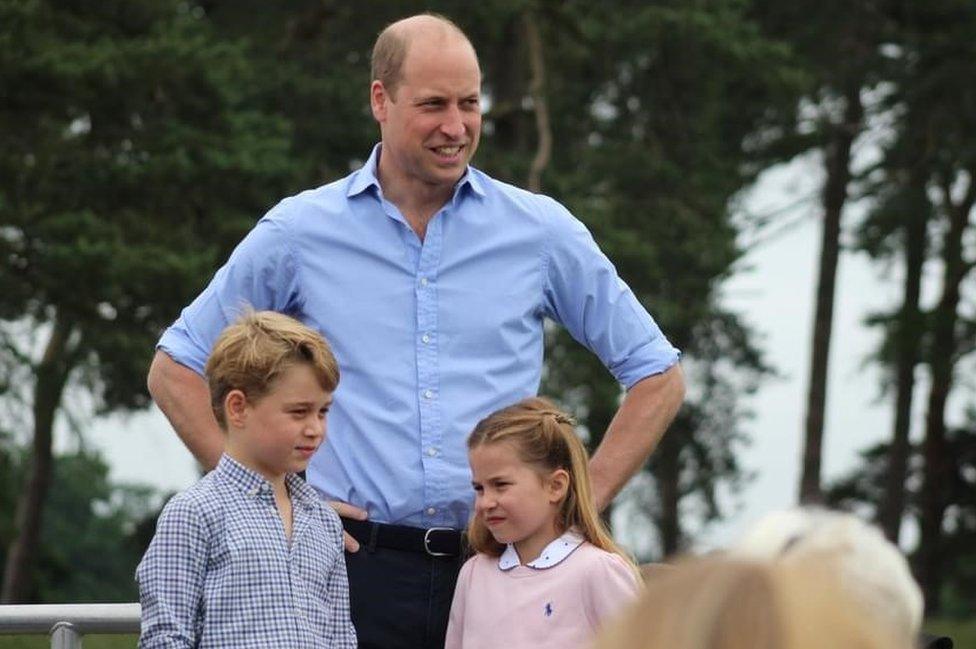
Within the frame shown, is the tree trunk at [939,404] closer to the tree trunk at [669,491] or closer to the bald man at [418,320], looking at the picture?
the tree trunk at [669,491]

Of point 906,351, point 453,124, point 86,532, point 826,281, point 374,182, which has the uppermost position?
point 453,124

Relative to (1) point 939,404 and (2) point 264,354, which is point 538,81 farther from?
(2) point 264,354

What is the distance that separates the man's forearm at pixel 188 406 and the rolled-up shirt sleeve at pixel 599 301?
0.68 metres

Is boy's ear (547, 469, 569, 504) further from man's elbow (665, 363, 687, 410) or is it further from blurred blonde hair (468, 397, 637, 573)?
man's elbow (665, 363, 687, 410)

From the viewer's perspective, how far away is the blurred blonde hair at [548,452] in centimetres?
396

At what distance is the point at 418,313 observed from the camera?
4047 mm

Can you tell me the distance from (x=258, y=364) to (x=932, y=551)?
2680 centimetres

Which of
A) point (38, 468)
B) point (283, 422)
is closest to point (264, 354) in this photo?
point (283, 422)

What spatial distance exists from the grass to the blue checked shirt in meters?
0.90

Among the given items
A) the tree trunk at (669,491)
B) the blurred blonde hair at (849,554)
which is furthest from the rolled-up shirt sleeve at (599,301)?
the tree trunk at (669,491)

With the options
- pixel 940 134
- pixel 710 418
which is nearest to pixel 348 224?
pixel 940 134

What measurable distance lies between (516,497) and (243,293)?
0.64m

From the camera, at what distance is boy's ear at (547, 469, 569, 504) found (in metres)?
4.09

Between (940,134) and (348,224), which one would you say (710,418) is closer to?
(940,134)
